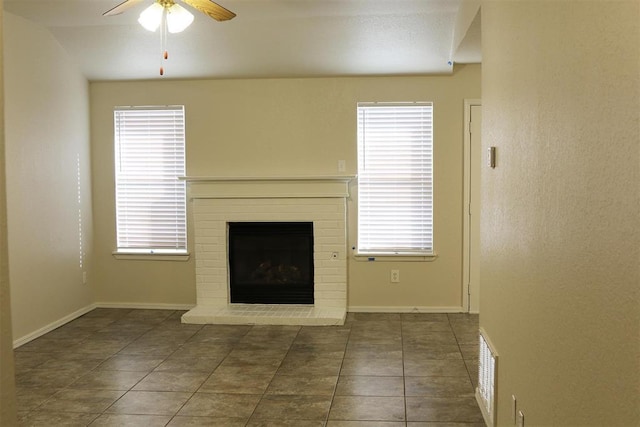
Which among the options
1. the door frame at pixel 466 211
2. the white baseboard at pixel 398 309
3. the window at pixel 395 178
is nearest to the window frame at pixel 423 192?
the window at pixel 395 178

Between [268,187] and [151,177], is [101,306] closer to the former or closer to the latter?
[151,177]

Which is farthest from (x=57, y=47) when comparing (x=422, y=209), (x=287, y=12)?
(x=422, y=209)

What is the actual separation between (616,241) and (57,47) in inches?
214

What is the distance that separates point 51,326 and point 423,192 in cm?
369

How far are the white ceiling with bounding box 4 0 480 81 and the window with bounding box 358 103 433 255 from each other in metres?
0.45

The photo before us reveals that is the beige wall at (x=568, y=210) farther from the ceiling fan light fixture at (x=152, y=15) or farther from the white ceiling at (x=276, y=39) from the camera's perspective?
the white ceiling at (x=276, y=39)

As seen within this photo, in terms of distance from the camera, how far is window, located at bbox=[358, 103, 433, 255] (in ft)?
19.6

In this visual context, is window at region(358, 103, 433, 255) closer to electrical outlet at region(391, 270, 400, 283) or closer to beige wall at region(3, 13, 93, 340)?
electrical outlet at region(391, 270, 400, 283)

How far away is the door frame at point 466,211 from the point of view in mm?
5867

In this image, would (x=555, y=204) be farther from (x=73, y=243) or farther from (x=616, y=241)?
(x=73, y=243)

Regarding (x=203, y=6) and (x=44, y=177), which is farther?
(x=44, y=177)

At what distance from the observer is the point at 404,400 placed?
3756 mm

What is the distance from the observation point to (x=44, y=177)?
5.38m

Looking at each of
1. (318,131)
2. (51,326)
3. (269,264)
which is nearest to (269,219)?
(269,264)
